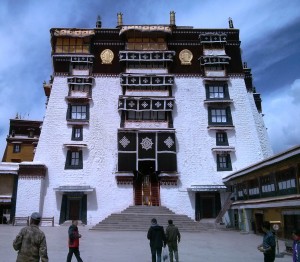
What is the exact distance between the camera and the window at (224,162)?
99.7 ft

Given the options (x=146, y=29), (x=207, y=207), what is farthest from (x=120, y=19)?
(x=207, y=207)

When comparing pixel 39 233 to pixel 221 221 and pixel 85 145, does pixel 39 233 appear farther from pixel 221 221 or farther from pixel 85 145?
Result: pixel 85 145

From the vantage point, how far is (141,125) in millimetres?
31375

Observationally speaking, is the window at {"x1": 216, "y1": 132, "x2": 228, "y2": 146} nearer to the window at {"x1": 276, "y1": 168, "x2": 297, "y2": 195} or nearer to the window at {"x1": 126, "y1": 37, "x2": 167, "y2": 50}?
the window at {"x1": 126, "y1": 37, "x2": 167, "y2": 50}

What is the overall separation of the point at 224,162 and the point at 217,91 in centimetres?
686

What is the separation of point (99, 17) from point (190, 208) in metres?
22.0

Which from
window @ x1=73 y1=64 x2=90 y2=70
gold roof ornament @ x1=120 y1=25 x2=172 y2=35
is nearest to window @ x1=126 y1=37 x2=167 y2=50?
gold roof ornament @ x1=120 y1=25 x2=172 y2=35

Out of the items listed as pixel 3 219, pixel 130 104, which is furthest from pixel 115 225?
pixel 3 219

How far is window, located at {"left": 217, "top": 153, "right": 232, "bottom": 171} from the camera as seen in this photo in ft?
99.7

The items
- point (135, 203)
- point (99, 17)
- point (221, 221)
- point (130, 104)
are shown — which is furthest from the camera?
point (99, 17)

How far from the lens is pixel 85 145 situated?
3039cm

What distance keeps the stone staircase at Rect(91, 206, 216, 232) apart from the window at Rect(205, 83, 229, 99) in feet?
39.3

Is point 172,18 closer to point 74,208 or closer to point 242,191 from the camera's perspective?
point 242,191

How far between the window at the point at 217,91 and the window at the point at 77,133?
39.5 feet
